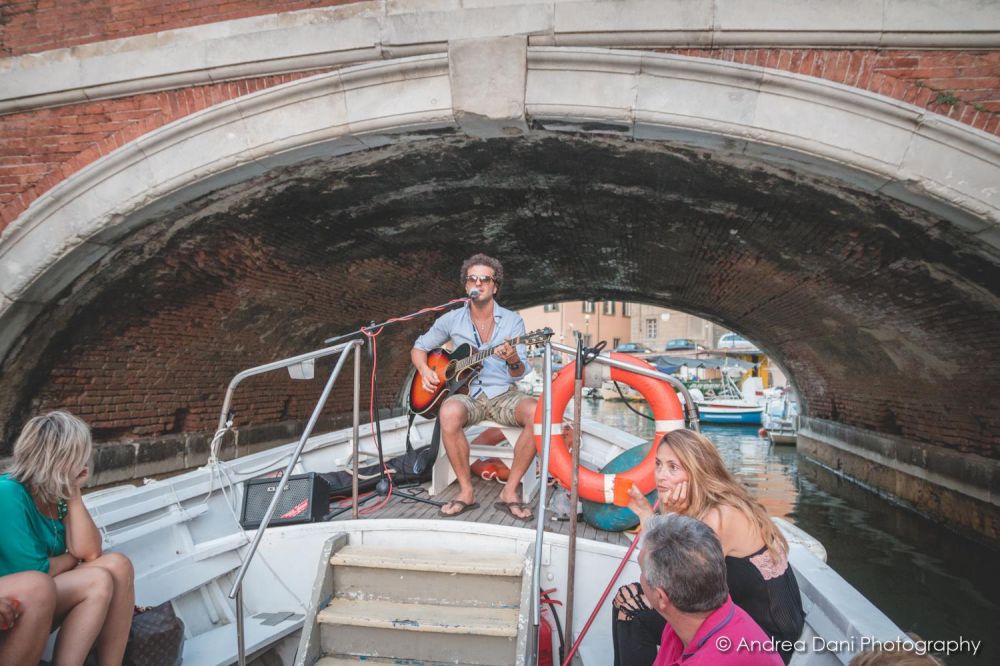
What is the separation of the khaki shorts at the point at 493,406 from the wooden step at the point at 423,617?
4.13 ft

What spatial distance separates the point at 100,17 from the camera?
4.95 m

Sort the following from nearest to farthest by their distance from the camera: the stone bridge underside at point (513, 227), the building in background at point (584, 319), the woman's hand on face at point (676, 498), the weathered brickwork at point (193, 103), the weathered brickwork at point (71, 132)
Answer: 1. the woman's hand on face at point (676, 498)
2. the weathered brickwork at point (193, 103)
3. the stone bridge underside at point (513, 227)
4. the weathered brickwork at point (71, 132)
5. the building in background at point (584, 319)

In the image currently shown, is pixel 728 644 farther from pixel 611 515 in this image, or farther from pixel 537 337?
pixel 537 337

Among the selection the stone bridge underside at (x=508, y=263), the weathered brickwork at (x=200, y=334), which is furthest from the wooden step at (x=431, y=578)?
the weathered brickwork at (x=200, y=334)

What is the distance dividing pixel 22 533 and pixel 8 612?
34 cm

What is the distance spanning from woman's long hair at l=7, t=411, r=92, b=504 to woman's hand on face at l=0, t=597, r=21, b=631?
436 mm

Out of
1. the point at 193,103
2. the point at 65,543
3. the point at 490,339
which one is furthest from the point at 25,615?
the point at 193,103

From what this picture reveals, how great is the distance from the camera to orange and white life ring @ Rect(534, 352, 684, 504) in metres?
2.96

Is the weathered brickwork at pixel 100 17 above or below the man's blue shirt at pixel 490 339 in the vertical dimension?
above

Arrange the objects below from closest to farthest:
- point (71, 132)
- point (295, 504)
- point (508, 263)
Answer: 1. point (295, 504)
2. point (71, 132)
3. point (508, 263)

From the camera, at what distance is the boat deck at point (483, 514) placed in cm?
297

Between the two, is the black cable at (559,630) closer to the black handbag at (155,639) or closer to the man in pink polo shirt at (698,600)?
the man in pink polo shirt at (698,600)

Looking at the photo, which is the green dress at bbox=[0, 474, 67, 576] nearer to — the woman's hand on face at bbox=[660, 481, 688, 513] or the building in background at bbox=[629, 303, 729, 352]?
the woman's hand on face at bbox=[660, 481, 688, 513]

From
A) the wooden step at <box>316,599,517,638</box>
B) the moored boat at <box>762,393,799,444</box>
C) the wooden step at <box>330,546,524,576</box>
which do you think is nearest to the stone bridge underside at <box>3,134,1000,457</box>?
the wooden step at <box>330,546,524,576</box>
